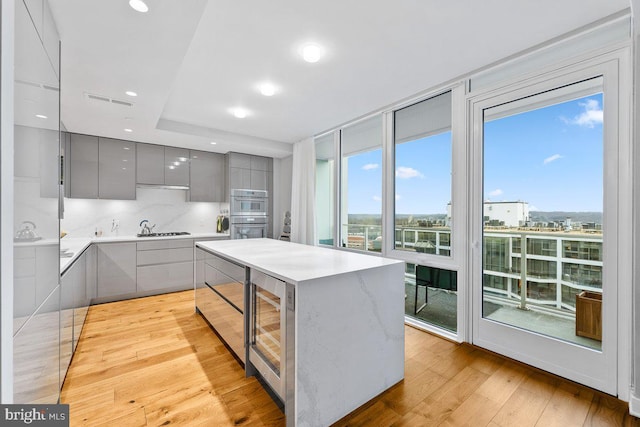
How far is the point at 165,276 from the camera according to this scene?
13.5ft

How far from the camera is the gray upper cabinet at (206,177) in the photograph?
15.6 ft

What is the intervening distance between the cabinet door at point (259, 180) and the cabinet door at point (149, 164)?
1.51 metres

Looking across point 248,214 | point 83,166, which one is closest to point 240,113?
point 248,214

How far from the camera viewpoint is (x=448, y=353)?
2393mm

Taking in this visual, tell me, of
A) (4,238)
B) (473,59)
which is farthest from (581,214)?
(4,238)

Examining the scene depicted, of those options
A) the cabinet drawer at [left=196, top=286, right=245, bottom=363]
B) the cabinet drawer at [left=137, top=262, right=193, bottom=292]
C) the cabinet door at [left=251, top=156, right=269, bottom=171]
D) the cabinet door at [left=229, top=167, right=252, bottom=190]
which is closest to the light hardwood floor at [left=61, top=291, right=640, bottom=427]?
the cabinet drawer at [left=196, top=286, right=245, bottom=363]

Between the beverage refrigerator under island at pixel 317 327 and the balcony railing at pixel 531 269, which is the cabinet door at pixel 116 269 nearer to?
the beverage refrigerator under island at pixel 317 327

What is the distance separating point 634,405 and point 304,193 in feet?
13.1

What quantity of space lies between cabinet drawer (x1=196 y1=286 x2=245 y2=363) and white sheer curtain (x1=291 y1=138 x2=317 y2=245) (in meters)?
1.92

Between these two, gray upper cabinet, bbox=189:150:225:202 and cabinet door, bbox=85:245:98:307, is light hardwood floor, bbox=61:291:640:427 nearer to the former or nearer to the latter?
cabinet door, bbox=85:245:98:307

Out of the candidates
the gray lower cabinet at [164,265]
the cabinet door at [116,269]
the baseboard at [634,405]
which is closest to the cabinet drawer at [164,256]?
the gray lower cabinet at [164,265]

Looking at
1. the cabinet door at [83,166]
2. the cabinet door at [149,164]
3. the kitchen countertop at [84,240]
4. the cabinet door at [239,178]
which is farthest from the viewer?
the cabinet door at [239,178]

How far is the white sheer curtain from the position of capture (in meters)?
4.47

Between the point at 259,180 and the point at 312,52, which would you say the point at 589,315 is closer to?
the point at 312,52
